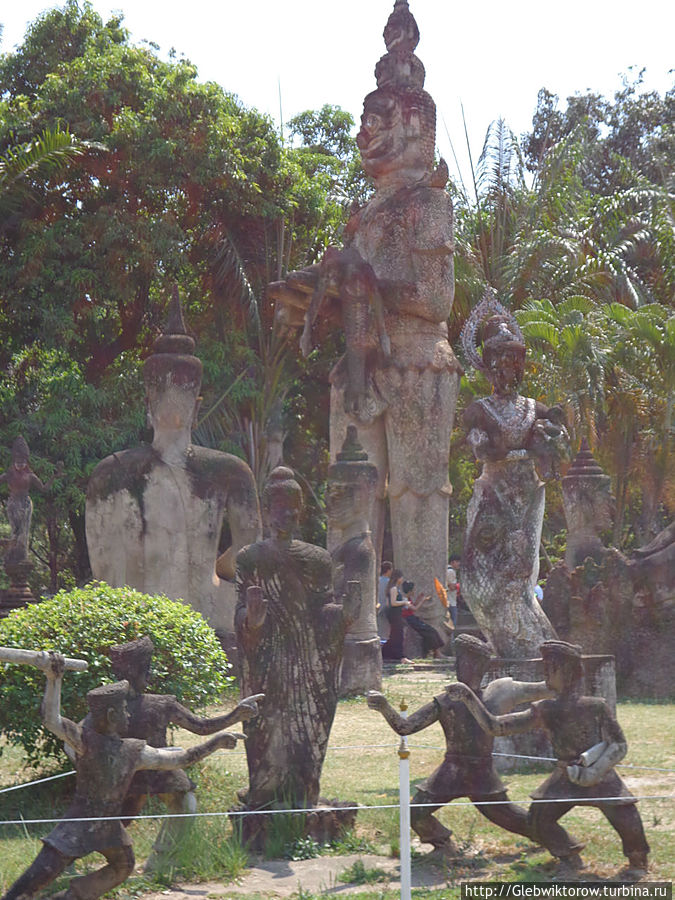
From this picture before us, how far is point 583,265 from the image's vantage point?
22.8 m

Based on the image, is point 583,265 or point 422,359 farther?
point 583,265

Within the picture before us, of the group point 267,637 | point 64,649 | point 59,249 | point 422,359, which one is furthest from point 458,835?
point 59,249

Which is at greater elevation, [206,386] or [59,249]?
[59,249]

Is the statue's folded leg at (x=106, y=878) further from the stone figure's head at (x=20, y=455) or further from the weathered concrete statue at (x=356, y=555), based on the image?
the stone figure's head at (x=20, y=455)

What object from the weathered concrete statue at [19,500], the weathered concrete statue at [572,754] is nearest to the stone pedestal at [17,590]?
the weathered concrete statue at [19,500]

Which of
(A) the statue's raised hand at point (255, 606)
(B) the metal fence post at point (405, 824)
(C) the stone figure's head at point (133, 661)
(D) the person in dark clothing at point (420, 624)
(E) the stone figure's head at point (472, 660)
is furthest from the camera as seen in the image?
(D) the person in dark clothing at point (420, 624)

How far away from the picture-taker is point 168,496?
33.8ft

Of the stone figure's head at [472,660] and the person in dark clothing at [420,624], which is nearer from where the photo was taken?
the stone figure's head at [472,660]

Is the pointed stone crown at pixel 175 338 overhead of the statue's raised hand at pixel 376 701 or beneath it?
overhead

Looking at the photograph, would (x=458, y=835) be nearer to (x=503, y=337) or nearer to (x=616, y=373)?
(x=503, y=337)

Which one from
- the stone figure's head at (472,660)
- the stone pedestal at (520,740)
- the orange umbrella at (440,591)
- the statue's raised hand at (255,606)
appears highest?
the orange umbrella at (440,591)

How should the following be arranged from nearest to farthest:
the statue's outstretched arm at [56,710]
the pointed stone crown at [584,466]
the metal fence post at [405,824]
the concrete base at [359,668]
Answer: the metal fence post at [405,824], the statue's outstretched arm at [56,710], the concrete base at [359,668], the pointed stone crown at [584,466]

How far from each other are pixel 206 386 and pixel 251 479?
10779 mm

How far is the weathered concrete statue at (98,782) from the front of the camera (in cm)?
518
